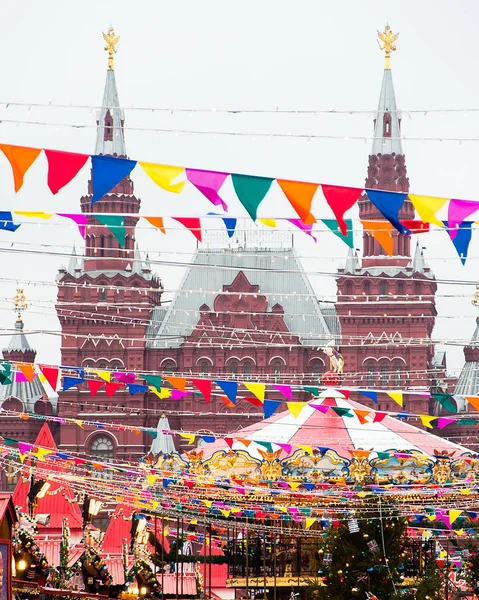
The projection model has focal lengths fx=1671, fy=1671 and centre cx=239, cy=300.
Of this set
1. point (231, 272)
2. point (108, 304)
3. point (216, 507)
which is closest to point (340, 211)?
point (216, 507)

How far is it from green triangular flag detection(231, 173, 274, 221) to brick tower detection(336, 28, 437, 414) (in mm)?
60190

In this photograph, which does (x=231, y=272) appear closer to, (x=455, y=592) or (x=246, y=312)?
(x=246, y=312)

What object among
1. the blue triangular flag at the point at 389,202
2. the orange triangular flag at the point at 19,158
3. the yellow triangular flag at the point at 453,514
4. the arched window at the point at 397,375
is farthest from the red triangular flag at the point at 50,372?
the arched window at the point at 397,375

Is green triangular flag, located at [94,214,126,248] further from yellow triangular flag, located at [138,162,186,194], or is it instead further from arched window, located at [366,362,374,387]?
arched window, located at [366,362,374,387]

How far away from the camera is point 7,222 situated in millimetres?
18234

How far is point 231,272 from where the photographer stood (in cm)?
8569

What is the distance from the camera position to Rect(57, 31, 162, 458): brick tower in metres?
80.3

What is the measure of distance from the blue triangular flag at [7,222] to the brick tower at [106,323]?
201ft

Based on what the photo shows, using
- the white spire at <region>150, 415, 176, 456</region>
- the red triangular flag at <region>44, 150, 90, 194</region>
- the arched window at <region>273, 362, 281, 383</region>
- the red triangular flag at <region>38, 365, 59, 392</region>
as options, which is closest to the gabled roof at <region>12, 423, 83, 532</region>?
the red triangular flag at <region>38, 365, 59, 392</region>

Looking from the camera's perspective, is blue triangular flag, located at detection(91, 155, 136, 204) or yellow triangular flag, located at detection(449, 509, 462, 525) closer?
blue triangular flag, located at detection(91, 155, 136, 204)

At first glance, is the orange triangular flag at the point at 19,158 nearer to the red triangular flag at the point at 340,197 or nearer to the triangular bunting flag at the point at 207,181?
the triangular bunting flag at the point at 207,181

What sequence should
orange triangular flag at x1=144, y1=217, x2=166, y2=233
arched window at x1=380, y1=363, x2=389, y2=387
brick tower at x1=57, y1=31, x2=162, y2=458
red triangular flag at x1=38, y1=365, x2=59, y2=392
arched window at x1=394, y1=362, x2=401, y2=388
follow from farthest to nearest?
brick tower at x1=57, y1=31, x2=162, y2=458 → arched window at x1=380, y1=363, x2=389, y2=387 → arched window at x1=394, y1=362, x2=401, y2=388 → red triangular flag at x1=38, y1=365, x2=59, y2=392 → orange triangular flag at x1=144, y1=217, x2=166, y2=233

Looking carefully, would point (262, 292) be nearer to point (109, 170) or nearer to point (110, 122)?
point (110, 122)

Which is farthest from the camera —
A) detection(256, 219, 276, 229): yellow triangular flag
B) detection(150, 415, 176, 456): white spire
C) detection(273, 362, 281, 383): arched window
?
detection(150, 415, 176, 456): white spire
